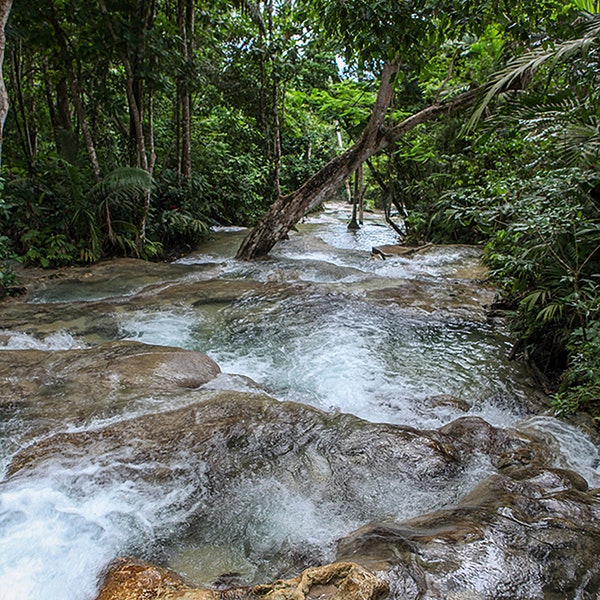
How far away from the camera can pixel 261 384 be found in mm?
4082

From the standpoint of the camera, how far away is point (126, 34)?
7.91 metres

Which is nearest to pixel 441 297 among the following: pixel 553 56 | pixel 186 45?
pixel 553 56

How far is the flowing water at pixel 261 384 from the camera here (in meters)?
2.12

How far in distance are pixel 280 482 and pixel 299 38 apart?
11504mm

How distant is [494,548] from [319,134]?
18.7 meters

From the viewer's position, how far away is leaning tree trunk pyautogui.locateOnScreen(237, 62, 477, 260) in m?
8.41

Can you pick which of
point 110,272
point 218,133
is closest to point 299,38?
point 218,133

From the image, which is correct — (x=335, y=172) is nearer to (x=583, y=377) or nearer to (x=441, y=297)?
(x=441, y=297)

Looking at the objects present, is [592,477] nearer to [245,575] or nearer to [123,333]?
[245,575]

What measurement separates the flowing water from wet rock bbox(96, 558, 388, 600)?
224 mm

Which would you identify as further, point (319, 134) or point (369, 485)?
point (319, 134)

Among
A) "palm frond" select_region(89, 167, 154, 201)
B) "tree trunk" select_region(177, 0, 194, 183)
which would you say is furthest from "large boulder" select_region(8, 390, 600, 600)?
"tree trunk" select_region(177, 0, 194, 183)

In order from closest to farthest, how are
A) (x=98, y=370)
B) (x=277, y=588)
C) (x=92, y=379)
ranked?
(x=277, y=588) → (x=92, y=379) → (x=98, y=370)

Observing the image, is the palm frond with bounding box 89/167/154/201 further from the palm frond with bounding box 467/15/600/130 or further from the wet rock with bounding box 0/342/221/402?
the palm frond with bounding box 467/15/600/130
